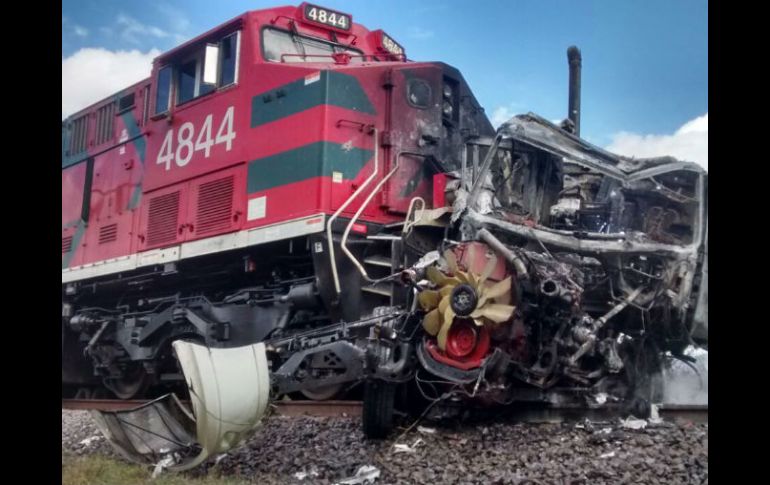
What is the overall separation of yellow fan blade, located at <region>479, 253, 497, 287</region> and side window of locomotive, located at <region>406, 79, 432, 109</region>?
2201 mm

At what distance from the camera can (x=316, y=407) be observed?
5.76 m

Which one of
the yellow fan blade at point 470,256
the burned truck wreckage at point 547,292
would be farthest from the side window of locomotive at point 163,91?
the yellow fan blade at point 470,256

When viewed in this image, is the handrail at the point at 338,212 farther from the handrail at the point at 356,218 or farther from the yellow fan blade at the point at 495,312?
the yellow fan blade at the point at 495,312

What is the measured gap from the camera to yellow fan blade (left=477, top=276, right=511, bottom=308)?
466 cm

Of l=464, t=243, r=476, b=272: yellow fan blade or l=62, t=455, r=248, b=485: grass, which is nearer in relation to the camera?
l=62, t=455, r=248, b=485: grass

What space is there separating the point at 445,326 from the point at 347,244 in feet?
4.81

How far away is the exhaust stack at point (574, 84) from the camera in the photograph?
16.3 ft

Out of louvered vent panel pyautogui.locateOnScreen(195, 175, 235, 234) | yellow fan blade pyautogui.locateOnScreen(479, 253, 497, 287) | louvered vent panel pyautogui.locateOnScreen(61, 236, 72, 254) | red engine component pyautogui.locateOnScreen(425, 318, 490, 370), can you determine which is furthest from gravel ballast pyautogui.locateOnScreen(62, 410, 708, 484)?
louvered vent panel pyautogui.locateOnScreen(61, 236, 72, 254)

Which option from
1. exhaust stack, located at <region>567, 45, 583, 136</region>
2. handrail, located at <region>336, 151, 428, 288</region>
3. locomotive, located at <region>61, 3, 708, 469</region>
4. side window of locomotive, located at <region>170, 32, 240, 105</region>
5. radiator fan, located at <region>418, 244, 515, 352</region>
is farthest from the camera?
side window of locomotive, located at <region>170, 32, 240, 105</region>

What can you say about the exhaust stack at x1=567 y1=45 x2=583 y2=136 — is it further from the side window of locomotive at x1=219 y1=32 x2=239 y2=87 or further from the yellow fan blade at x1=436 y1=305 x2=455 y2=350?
the side window of locomotive at x1=219 y1=32 x2=239 y2=87

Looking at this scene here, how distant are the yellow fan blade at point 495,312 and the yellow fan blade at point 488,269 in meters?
0.15

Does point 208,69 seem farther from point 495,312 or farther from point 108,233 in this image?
point 495,312

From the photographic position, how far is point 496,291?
4.67 meters
